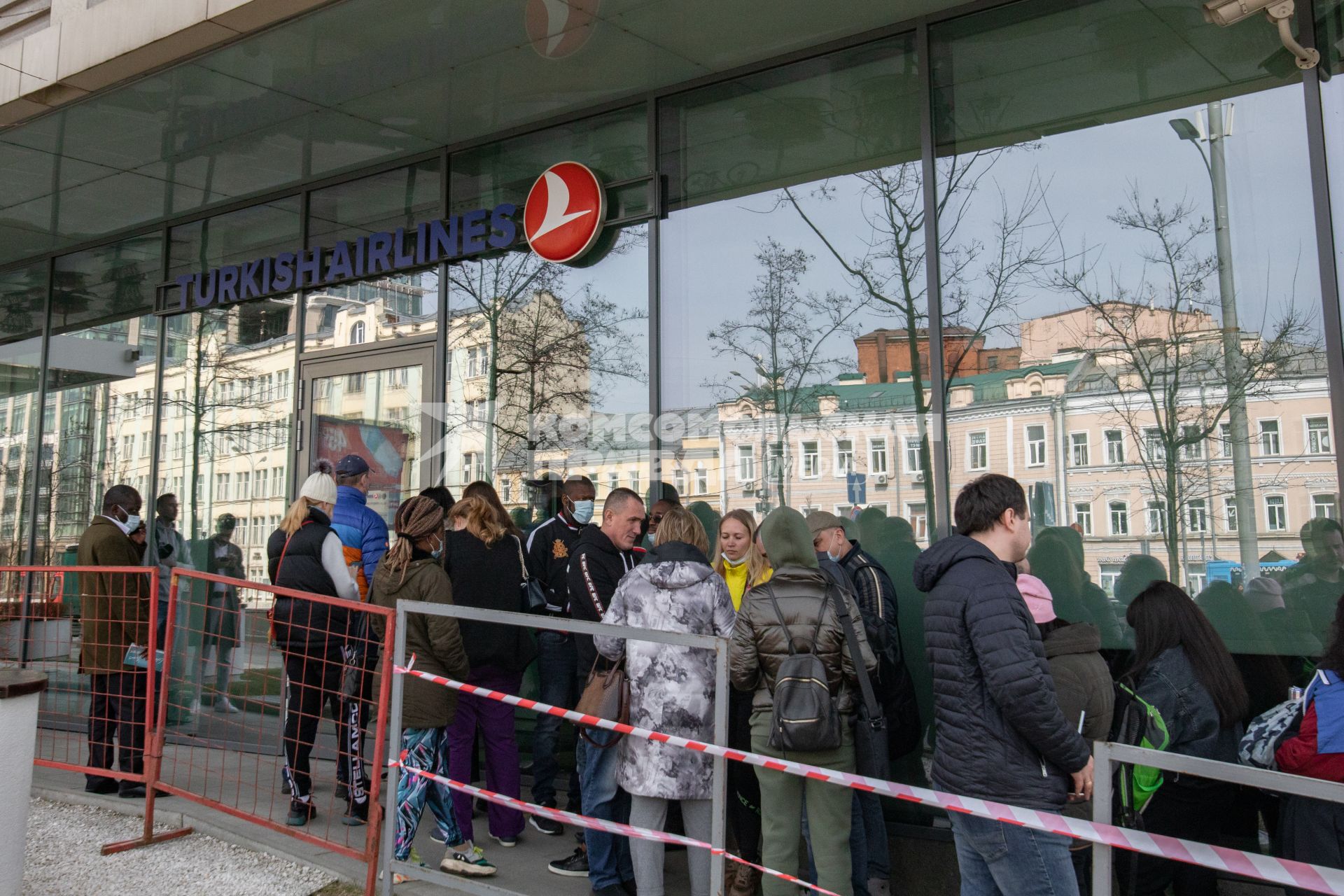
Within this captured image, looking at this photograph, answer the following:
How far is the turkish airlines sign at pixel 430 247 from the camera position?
23.9 feet

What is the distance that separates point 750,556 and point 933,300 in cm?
181

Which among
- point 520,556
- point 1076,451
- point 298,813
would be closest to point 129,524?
point 298,813

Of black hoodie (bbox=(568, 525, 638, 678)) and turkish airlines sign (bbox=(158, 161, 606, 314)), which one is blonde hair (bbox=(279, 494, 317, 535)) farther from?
turkish airlines sign (bbox=(158, 161, 606, 314))

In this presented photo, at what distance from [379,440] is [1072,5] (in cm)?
548

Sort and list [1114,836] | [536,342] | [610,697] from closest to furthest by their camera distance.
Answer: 1. [1114,836]
2. [610,697]
3. [536,342]

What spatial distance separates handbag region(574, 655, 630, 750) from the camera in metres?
4.55

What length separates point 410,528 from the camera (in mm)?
5102

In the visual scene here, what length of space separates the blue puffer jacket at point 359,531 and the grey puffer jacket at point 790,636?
278cm

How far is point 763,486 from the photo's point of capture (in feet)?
20.8

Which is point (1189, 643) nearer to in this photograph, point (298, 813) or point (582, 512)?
point (582, 512)

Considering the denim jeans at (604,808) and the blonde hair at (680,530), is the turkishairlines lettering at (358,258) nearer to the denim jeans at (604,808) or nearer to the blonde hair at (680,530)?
the blonde hair at (680,530)

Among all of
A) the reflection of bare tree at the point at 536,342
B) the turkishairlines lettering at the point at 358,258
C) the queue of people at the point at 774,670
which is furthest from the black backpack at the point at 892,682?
the turkishairlines lettering at the point at 358,258

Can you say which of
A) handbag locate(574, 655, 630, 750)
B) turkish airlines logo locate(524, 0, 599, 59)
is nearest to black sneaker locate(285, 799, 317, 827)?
handbag locate(574, 655, 630, 750)

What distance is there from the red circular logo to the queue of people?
183 cm
